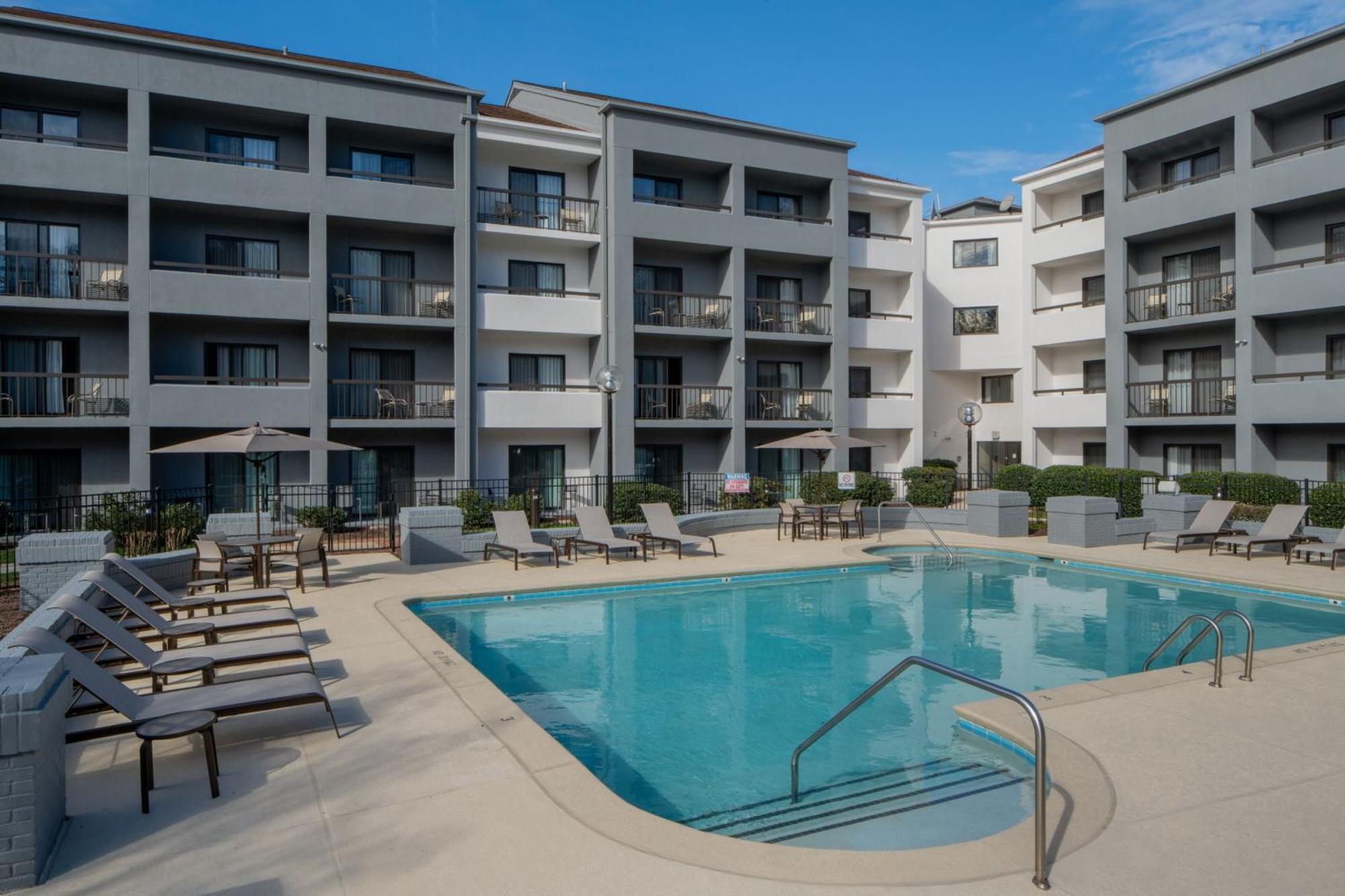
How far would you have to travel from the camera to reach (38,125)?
68.7 ft

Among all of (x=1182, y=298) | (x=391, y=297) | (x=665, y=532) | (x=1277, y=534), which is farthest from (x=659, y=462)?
(x=1182, y=298)

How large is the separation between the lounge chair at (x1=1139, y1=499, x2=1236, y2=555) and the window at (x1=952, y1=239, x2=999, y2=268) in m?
17.2

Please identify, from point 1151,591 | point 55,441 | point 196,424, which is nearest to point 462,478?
point 196,424

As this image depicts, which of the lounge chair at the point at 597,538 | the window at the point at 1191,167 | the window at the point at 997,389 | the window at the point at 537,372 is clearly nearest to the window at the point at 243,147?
the window at the point at 537,372

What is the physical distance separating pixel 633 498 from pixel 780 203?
14003mm

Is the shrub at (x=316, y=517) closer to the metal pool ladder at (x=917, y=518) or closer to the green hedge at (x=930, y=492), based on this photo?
the metal pool ladder at (x=917, y=518)

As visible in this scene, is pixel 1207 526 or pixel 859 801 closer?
pixel 859 801

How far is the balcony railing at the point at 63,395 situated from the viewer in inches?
794

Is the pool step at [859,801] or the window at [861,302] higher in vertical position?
the window at [861,302]

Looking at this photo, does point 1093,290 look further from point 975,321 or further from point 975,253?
point 975,253

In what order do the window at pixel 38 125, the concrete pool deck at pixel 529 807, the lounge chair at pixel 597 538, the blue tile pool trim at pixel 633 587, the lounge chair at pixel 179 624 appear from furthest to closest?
the window at pixel 38 125 → the lounge chair at pixel 597 538 → the blue tile pool trim at pixel 633 587 → the lounge chair at pixel 179 624 → the concrete pool deck at pixel 529 807

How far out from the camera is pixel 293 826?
4.79 meters

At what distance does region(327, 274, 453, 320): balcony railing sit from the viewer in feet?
75.9

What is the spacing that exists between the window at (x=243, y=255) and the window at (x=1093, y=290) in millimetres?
26336
